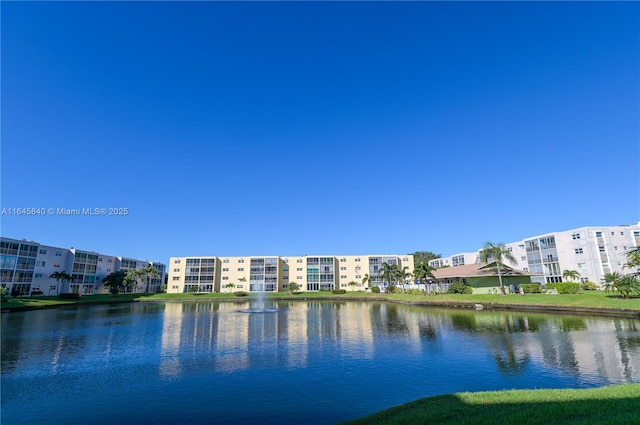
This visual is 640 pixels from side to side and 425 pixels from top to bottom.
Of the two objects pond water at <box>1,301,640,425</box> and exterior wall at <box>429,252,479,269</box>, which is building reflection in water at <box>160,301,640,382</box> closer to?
pond water at <box>1,301,640,425</box>

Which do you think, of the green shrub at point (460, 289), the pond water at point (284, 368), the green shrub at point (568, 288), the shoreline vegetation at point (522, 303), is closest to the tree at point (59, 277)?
the shoreline vegetation at point (522, 303)

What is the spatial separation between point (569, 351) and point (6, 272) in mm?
105483

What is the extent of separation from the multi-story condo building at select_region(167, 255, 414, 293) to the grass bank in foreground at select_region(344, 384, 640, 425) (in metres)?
99.9

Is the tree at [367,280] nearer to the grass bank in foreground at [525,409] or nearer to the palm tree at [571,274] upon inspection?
the palm tree at [571,274]

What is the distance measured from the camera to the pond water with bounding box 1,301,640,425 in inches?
593

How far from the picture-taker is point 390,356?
23281mm

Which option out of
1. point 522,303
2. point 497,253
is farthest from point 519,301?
point 497,253

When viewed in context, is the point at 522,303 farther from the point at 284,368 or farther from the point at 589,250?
the point at 284,368

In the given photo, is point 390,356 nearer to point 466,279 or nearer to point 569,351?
point 569,351

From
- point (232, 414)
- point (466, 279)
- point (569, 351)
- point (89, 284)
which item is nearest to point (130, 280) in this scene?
point (89, 284)

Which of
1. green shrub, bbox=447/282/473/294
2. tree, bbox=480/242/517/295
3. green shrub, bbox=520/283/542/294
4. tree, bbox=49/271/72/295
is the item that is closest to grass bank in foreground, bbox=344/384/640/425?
tree, bbox=480/242/517/295

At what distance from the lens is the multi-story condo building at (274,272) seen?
11088cm

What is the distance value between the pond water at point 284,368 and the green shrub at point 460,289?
31.5m

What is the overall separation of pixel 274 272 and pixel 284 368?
92.4 m
